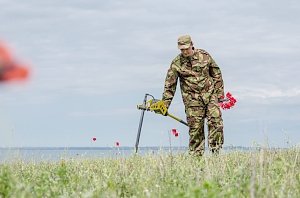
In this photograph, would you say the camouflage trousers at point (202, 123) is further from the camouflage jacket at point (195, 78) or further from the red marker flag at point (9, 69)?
the red marker flag at point (9, 69)

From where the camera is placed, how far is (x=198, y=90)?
475 inches

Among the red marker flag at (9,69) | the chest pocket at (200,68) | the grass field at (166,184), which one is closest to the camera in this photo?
the red marker flag at (9,69)

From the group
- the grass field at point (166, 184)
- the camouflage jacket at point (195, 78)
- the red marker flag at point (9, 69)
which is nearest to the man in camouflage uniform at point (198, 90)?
the camouflage jacket at point (195, 78)

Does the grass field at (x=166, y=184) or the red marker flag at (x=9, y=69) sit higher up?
the red marker flag at (x=9, y=69)

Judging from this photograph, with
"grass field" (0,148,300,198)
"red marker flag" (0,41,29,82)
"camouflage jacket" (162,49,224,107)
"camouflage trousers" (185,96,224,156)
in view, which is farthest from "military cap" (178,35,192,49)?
"red marker flag" (0,41,29,82)

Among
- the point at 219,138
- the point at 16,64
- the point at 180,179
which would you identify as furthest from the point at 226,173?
the point at 16,64

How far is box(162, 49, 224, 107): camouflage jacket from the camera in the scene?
474 inches

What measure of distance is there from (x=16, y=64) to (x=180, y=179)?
463 cm

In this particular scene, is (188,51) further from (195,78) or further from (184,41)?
(195,78)

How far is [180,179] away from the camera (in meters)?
6.53

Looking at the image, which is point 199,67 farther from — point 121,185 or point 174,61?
point 121,185

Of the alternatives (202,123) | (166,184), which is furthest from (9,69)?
(202,123)

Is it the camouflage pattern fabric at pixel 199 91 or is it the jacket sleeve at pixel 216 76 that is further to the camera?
the jacket sleeve at pixel 216 76

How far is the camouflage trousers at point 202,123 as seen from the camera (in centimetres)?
1209
